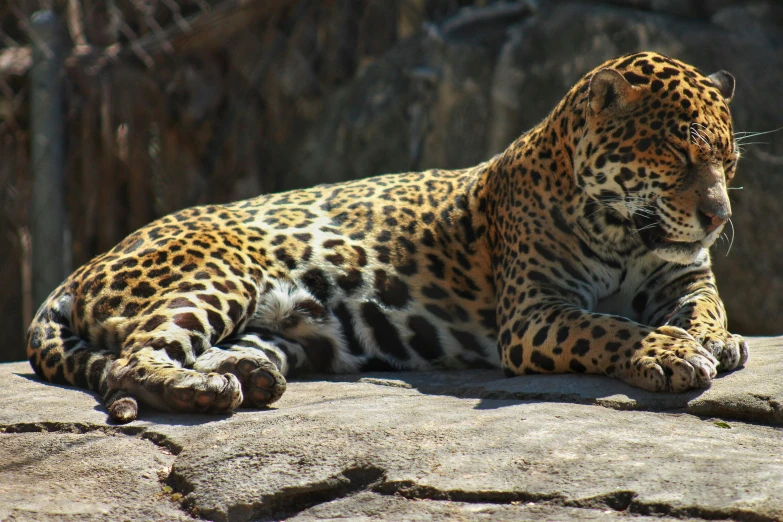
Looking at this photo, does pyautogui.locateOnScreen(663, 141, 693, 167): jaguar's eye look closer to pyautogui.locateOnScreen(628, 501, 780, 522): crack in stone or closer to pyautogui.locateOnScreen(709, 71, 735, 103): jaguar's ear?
pyautogui.locateOnScreen(709, 71, 735, 103): jaguar's ear

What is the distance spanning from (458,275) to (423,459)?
321 cm

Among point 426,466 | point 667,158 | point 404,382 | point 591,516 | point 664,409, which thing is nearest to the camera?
point 591,516

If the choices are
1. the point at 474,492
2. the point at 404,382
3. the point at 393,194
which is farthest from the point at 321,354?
the point at 474,492

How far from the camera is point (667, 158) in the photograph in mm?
5910

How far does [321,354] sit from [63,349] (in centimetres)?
179

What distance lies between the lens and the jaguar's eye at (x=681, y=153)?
5855 millimetres

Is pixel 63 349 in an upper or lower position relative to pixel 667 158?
lower

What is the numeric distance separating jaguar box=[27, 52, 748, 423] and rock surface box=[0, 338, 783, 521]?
1.09 ft

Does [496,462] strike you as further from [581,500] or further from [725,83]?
[725,83]

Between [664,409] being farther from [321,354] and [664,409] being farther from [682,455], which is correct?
[321,354]

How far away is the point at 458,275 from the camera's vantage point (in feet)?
24.0

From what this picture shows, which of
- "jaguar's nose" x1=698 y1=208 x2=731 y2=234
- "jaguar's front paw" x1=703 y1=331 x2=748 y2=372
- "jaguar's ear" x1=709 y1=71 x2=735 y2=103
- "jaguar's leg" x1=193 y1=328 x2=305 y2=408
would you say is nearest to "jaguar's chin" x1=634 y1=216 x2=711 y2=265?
"jaguar's nose" x1=698 y1=208 x2=731 y2=234

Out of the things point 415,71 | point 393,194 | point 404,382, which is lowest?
point 404,382

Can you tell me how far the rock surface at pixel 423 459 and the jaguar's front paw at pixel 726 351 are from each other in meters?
0.17
